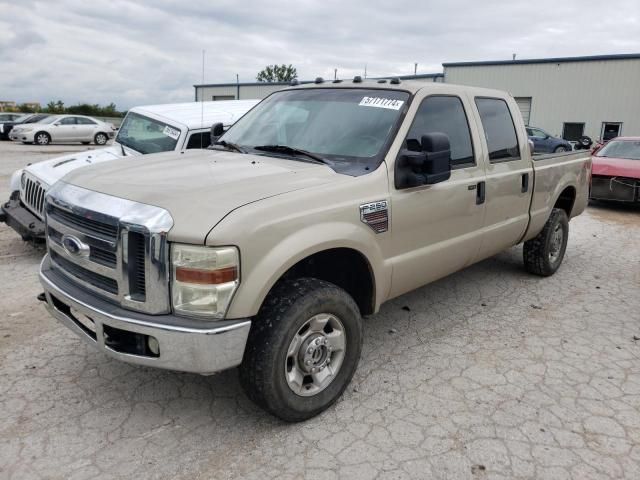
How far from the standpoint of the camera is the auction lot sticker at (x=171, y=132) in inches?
253

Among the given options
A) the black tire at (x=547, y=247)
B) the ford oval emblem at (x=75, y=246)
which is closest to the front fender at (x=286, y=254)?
the ford oval emblem at (x=75, y=246)

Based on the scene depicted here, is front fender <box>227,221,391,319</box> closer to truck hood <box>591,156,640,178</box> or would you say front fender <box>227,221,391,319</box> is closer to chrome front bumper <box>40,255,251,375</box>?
chrome front bumper <box>40,255,251,375</box>

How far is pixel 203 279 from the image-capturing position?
2455 mm

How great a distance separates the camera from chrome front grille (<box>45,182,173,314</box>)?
2.49m

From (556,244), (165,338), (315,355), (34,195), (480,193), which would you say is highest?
(480,193)

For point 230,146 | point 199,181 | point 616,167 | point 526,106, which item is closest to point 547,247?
point 230,146

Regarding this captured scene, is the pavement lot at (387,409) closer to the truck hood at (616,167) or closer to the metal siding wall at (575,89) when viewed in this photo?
the truck hood at (616,167)

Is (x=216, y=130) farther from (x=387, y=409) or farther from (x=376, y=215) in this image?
(x=387, y=409)

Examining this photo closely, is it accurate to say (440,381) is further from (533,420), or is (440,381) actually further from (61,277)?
(61,277)

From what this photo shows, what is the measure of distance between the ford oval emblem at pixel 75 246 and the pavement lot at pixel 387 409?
0.96 m

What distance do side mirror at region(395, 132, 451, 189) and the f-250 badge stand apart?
0.21 meters

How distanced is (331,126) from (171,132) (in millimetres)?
3484

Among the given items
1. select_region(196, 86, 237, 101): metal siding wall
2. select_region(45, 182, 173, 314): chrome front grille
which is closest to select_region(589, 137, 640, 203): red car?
select_region(45, 182, 173, 314): chrome front grille

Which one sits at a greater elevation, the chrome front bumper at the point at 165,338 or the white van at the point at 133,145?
the white van at the point at 133,145
